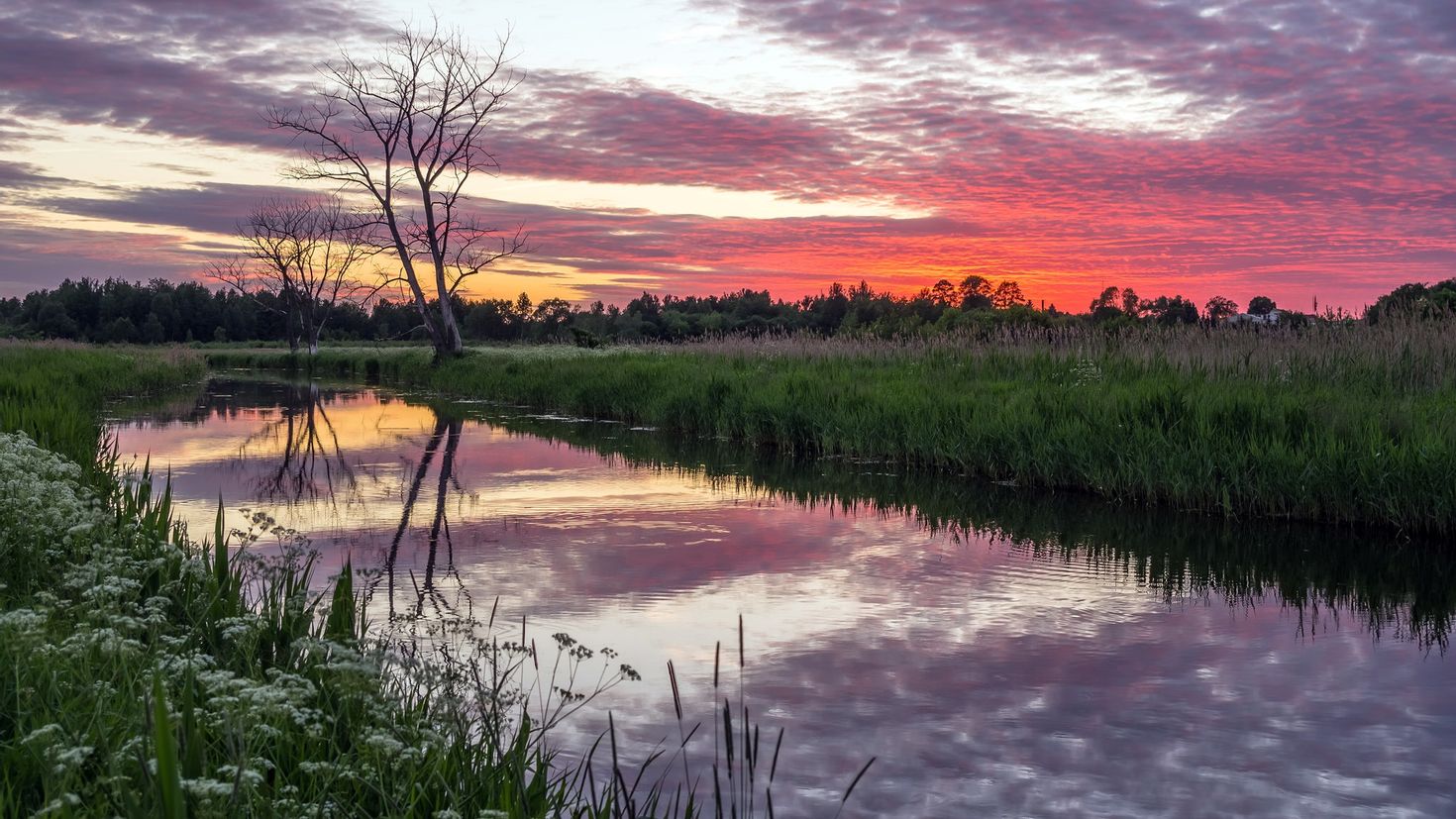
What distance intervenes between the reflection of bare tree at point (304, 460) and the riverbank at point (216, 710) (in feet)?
19.8

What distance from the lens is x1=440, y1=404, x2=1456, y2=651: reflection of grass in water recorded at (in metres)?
7.07

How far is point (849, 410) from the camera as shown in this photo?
14930 mm

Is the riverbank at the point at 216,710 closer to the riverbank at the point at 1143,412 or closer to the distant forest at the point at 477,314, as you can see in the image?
the riverbank at the point at 1143,412

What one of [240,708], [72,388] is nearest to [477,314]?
[72,388]

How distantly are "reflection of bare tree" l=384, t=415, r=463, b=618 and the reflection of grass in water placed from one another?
10.8 ft

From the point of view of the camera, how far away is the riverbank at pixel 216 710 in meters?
2.46

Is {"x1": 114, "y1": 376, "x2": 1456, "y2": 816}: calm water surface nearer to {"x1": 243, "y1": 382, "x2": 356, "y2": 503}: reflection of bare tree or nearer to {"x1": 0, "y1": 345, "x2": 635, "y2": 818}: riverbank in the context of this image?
{"x1": 243, "y1": 382, "x2": 356, "y2": 503}: reflection of bare tree

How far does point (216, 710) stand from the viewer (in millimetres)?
3178

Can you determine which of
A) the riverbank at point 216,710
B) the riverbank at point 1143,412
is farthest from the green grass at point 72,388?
the riverbank at point 1143,412

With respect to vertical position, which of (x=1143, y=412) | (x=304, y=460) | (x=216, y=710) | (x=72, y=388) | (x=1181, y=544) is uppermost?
(x=1143, y=412)

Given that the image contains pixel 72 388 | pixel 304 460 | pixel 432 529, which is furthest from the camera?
pixel 72 388

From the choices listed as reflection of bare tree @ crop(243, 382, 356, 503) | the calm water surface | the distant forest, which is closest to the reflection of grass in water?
the calm water surface

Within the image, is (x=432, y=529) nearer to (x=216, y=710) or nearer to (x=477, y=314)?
(x=216, y=710)

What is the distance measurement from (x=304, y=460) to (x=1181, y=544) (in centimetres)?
1149
